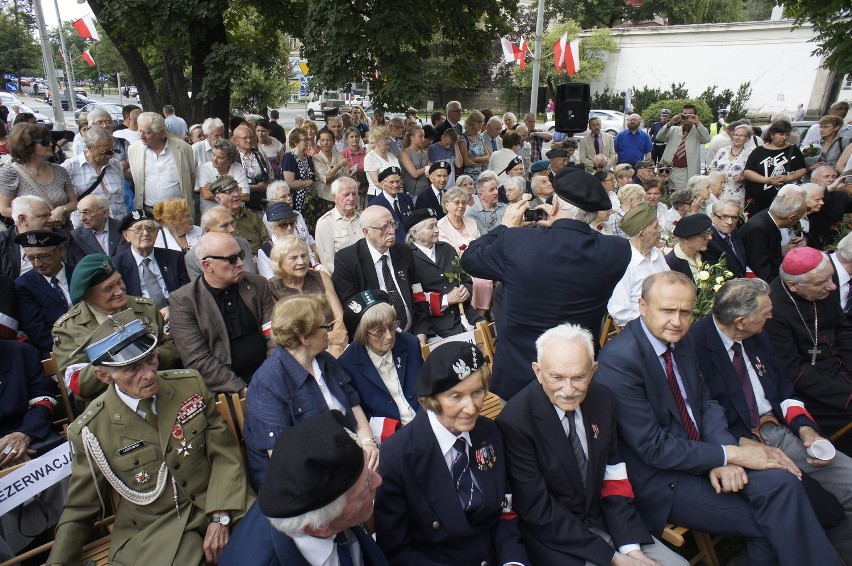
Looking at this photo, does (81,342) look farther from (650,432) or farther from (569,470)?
(650,432)

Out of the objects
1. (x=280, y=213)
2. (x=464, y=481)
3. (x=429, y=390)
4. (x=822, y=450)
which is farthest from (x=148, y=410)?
(x=822, y=450)

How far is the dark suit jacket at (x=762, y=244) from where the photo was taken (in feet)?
18.2

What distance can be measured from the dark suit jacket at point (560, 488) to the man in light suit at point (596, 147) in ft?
27.2

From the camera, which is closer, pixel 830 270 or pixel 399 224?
pixel 830 270

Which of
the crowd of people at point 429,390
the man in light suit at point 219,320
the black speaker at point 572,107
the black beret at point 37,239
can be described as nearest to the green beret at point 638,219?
the crowd of people at point 429,390

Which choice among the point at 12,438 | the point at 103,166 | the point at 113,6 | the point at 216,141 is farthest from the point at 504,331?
the point at 113,6

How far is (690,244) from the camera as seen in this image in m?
4.97

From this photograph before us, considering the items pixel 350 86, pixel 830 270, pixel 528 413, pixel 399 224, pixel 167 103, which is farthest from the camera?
pixel 167 103

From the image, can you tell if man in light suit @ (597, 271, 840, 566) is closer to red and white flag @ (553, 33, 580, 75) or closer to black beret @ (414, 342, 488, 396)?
black beret @ (414, 342, 488, 396)

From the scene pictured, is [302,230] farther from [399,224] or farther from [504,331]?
[504,331]

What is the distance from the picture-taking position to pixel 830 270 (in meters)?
3.83

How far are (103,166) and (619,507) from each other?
5953mm

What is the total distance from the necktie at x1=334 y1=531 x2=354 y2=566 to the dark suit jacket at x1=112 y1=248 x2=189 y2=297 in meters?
3.05

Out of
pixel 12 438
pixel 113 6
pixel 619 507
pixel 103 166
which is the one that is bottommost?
pixel 619 507
